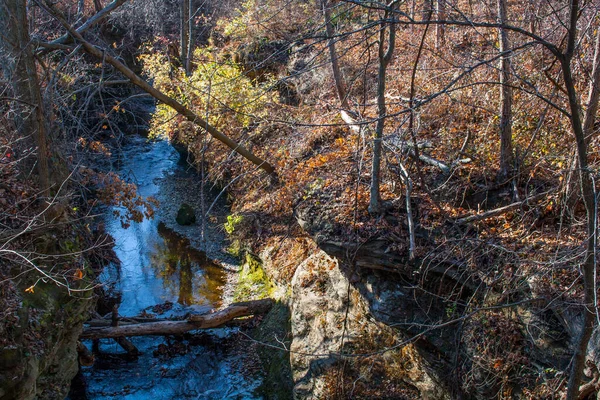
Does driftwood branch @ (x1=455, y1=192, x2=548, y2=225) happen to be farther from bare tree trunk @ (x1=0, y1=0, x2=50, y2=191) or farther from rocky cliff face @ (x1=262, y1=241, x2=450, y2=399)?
bare tree trunk @ (x1=0, y1=0, x2=50, y2=191)

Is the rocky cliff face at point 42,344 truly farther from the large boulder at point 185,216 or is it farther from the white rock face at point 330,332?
the large boulder at point 185,216

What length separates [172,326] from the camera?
904cm

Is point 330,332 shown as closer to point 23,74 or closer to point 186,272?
point 186,272

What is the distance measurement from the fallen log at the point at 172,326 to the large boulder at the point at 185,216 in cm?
467

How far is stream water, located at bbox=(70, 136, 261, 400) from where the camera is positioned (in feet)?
27.8

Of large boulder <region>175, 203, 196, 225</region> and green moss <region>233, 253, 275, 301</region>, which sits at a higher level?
large boulder <region>175, 203, 196, 225</region>

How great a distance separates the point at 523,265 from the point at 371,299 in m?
2.25

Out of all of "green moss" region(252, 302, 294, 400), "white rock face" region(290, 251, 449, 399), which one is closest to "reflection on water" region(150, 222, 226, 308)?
"green moss" region(252, 302, 294, 400)

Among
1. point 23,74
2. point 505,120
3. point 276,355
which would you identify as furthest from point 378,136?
point 23,74

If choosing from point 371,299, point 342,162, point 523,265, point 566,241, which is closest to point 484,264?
point 523,265

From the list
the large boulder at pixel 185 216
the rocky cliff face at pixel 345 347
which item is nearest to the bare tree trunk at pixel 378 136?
the rocky cliff face at pixel 345 347

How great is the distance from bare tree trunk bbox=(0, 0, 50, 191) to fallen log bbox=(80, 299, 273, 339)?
2.76m

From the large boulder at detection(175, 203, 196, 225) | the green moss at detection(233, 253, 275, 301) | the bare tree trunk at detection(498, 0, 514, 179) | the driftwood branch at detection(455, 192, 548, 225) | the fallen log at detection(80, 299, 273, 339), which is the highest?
the bare tree trunk at detection(498, 0, 514, 179)

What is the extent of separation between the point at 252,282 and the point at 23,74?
6.00 m
